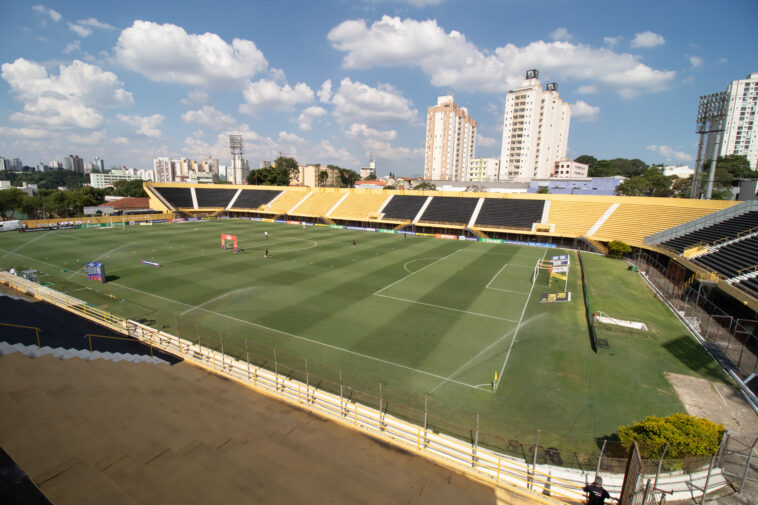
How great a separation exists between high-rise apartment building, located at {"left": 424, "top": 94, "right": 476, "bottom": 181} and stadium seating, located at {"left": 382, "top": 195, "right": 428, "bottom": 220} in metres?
89.1

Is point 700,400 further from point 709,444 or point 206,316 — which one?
point 206,316

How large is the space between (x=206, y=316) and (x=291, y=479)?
56.7 feet

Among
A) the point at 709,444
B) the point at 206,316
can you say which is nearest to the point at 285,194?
the point at 206,316

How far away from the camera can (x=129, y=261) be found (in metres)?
35.3

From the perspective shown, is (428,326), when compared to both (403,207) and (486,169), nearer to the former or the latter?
(403,207)

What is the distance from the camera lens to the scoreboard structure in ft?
91.6

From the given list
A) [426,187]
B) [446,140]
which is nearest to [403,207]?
[426,187]

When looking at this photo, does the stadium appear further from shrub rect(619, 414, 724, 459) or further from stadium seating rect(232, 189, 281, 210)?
stadium seating rect(232, 189, 281, 210)

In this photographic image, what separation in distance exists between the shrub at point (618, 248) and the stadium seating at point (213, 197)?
77915 millimetres

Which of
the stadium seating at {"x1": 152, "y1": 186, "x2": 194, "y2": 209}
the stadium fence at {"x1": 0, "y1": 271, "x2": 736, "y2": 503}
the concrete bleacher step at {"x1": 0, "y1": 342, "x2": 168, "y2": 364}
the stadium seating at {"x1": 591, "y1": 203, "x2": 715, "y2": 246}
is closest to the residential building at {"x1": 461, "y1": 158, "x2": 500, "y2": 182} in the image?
the stadium seating at {"x1": 591, "y1": 203, "x2": 715, "y2": 246}

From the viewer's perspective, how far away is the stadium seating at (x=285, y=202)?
255 ft

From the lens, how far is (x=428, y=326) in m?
21.0

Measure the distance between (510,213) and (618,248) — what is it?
57.2 ft

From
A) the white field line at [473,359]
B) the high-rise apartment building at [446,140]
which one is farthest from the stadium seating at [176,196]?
the high-rise apartment building at [446,140]
